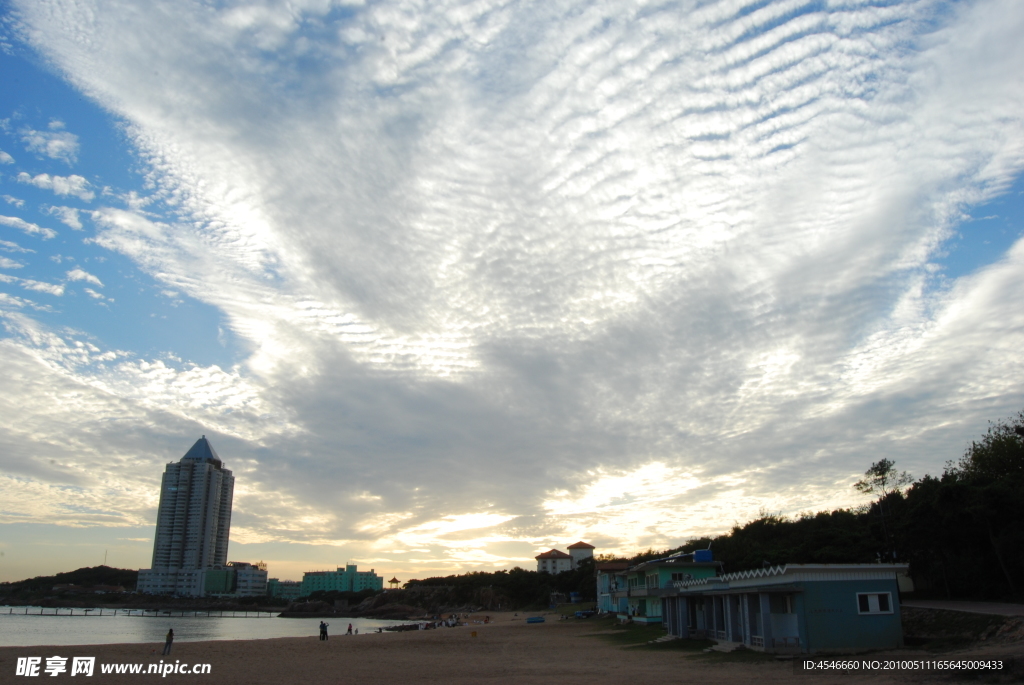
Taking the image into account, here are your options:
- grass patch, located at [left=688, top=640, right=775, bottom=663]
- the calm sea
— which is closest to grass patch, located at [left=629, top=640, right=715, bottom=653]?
grass patch, located at [left=688, top=640, right=775, bottom=663]

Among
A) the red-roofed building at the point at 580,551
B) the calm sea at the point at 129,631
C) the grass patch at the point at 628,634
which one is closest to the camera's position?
the grass patch at the point at 628,634

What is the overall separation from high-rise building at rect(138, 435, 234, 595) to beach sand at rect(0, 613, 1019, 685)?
149089 millimetres

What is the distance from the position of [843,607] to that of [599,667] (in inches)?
381

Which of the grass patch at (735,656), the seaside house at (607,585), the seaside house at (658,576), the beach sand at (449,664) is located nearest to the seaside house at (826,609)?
the grass patch at (735,656)

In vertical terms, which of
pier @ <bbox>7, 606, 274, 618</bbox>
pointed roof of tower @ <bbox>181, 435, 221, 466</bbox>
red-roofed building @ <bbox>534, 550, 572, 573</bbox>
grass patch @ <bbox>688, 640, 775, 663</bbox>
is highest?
pointed roof of tower @ <bbox>181, 435, 221, 466</bbox>

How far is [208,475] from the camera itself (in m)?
173

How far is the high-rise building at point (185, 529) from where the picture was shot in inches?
6634

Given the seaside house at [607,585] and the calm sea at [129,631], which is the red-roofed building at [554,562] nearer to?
the calm sea at [129,631]

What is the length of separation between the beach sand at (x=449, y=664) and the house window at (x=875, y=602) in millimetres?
2583

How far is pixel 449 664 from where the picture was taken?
94.3 feet

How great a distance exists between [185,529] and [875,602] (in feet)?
604

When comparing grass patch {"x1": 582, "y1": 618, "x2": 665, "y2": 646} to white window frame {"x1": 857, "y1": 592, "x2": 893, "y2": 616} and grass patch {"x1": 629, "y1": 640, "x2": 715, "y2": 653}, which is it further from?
white window frame {"x1": 857, "y1": 592, "x2": 893, "y2": 616}

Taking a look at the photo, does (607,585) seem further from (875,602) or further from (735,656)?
(875,602)

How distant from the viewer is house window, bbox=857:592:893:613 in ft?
78.7
